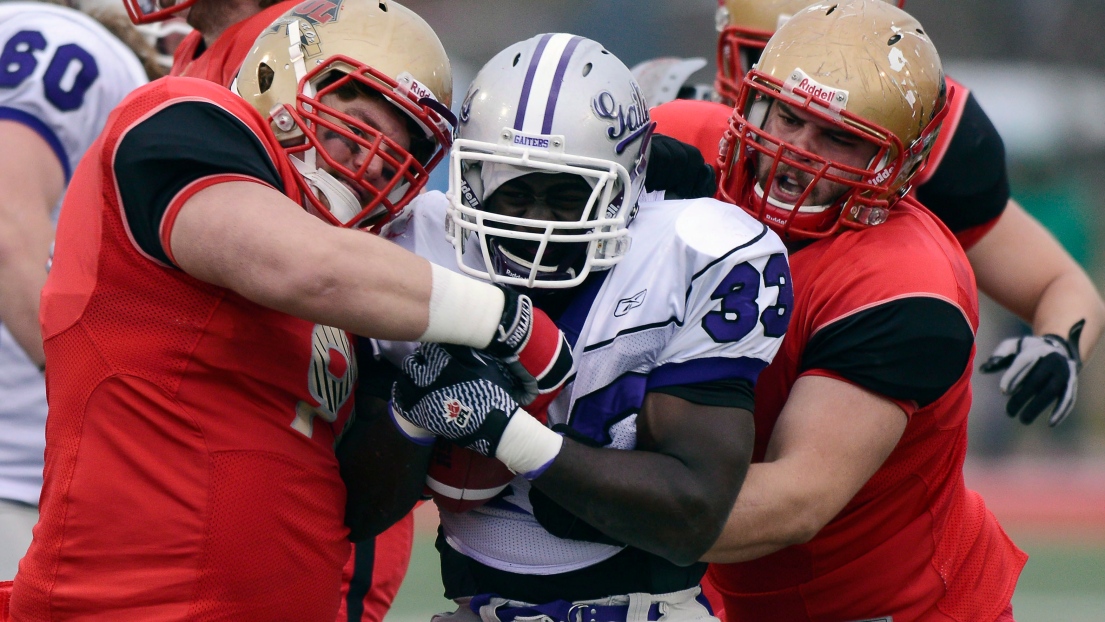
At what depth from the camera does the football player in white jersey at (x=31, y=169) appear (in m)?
3.46

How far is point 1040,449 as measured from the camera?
29.6 ft

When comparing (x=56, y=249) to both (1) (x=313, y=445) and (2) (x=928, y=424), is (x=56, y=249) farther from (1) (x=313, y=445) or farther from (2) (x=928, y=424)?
(2) (x=928, y=424)

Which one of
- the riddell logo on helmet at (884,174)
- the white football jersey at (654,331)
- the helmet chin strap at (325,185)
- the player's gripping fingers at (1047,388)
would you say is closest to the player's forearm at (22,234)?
the helmet chin strap at (325,185)

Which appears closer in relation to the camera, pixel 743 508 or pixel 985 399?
pixel 743 508

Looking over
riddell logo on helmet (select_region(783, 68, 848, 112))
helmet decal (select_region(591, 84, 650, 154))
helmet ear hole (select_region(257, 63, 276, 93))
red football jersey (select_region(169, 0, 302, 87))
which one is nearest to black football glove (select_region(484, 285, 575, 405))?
helmet decal (select_region(591, 84, 650, 154))

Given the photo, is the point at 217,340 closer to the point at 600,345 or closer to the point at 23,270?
the point at 600,345

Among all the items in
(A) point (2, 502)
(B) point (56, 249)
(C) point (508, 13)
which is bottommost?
(C) point (508, 13)

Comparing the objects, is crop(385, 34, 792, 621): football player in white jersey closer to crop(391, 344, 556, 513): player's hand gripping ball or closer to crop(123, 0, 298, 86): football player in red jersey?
crop(391, 344, 556, 513): player's hand gripping ball

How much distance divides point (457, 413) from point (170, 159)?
633 millimetres

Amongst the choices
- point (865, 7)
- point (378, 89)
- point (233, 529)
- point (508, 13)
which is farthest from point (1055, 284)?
point (508, 13)

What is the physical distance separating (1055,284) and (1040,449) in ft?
18.7

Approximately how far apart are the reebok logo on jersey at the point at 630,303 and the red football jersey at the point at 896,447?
42 cm

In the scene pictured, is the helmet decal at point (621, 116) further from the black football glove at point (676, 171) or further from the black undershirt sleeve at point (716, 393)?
the black undershirt sleeve at point (716, 393)

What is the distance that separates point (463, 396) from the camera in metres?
2.13
